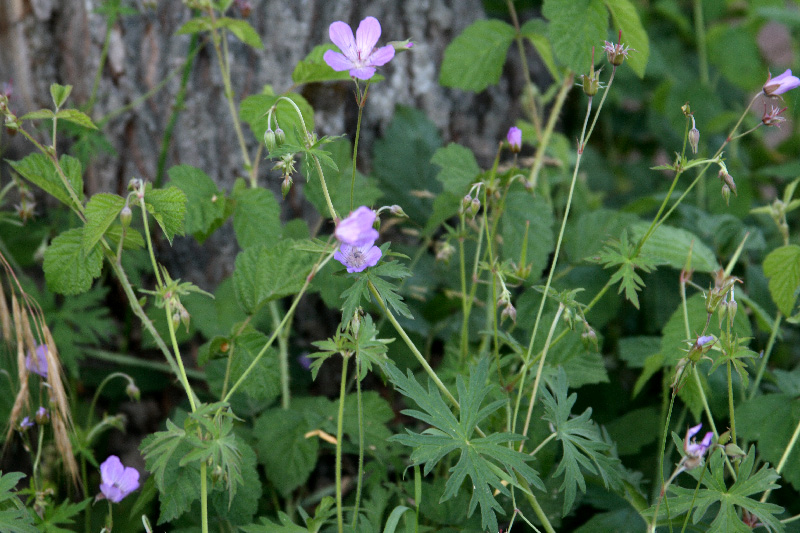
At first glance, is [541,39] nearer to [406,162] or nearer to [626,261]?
[406,162]

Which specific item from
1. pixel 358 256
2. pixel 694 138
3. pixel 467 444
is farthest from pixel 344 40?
→ pixel 467 444

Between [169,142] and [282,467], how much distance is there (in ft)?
3.54

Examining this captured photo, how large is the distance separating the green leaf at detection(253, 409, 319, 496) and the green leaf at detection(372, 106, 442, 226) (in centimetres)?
81

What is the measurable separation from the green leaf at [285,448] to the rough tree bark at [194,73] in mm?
662

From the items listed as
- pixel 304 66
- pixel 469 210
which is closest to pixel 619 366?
pixel 469 210

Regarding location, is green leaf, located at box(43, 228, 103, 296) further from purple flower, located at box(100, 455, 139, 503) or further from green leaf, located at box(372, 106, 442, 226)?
green leaf, located at box(372, 106, 442, 226)

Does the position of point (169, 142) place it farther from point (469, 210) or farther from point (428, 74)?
point (469, 210)

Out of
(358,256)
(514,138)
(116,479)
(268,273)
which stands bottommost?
(116,479)

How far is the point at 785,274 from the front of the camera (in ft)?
4.83

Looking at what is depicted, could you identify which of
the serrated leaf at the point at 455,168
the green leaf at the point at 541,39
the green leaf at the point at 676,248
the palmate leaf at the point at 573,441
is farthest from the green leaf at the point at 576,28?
the palmate leaf at the point at 573,441

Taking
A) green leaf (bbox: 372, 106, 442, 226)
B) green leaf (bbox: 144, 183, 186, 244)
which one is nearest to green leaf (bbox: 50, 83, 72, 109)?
green leaf (bbox: 144, 183, 186, 244)

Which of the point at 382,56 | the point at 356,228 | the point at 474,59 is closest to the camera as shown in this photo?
the point at 356,228

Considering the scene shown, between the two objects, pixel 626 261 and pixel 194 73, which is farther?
pixel 194 73

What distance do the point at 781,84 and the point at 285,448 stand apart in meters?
1.29
